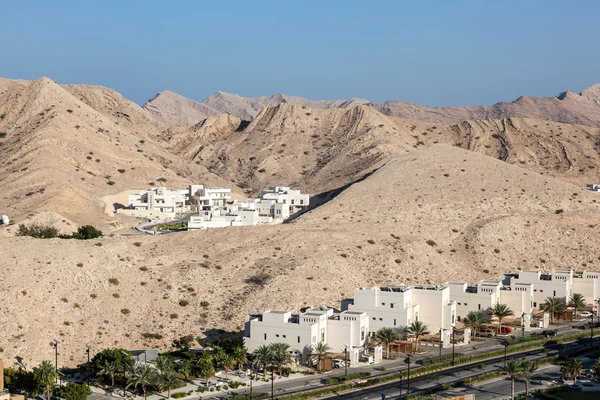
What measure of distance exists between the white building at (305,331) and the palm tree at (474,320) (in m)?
8.92

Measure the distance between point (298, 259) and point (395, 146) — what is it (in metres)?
56.7

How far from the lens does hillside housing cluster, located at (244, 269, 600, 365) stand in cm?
4903

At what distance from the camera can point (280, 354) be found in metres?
45.9

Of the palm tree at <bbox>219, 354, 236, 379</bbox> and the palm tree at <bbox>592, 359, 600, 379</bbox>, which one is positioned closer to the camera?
the palm tree at <bbox>592, 359, 600, 379</bbox>

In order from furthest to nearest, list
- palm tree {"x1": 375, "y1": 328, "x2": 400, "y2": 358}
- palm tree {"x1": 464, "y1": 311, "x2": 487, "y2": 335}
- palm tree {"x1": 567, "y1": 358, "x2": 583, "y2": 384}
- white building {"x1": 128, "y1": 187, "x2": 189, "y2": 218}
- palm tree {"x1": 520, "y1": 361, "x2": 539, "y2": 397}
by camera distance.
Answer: white building {"x1": 128, "y1": 187, "x2": 189, "y2": 218} < palm tree {"x1": 464, "y1": 311, "x2": 487, "y2": 335} < palm tree {"x1": 375, "y1": 328, "x2": 400, "y2": 358} < palm tree {"x1": 567, "y1": 358, "x2": 583, "y2": 384} < palm tree {"x1": 520, "y1": 361, "x2": 539, "y2": 397}

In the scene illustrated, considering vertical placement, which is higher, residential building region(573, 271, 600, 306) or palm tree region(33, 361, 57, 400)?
residential building region(573, 271, 600, 306)

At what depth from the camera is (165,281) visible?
196 ft

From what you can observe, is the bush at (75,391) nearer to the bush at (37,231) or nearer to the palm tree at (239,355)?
the palm tree at (239,355)

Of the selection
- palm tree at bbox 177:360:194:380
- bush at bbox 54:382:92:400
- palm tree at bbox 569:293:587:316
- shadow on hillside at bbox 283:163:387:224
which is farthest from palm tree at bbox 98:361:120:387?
shadow on hillside at bbox 283:163:387:224

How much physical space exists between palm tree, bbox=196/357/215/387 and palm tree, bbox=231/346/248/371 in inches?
70.7

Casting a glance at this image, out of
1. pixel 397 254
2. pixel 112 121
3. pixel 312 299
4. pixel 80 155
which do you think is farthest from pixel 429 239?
pixel 112 121

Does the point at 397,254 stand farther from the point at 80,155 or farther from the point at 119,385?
the point at 80,155

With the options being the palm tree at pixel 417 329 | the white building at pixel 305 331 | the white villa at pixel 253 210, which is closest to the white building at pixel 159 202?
the white villa at pixel 253 210

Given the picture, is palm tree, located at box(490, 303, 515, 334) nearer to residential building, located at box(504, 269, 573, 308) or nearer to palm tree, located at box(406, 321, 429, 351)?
residential building, located at box(504, 269, 573, 308)
